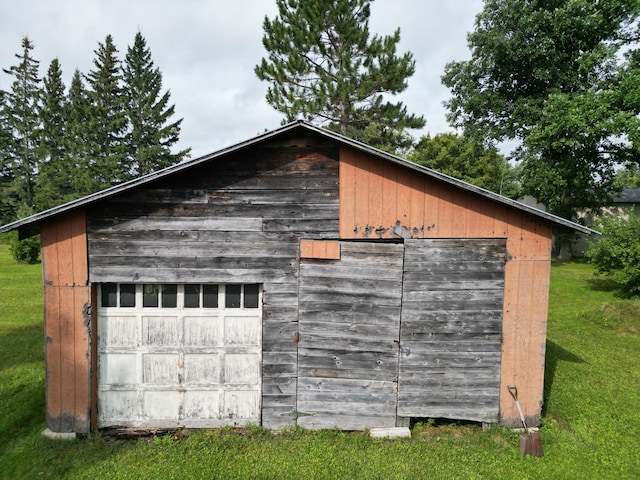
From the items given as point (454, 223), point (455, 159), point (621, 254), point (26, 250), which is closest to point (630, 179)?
point (455, 159)

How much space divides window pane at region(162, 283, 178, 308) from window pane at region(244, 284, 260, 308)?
1103mm

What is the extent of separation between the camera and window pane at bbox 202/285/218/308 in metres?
5.51

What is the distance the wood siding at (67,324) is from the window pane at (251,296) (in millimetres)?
2313

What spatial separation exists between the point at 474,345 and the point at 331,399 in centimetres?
241

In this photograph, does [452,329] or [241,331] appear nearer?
[452,329]

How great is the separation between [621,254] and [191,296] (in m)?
17.4

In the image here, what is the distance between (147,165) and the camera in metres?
33.3

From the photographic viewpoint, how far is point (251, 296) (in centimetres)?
555

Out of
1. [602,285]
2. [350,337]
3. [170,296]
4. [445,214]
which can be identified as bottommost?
[602,285]

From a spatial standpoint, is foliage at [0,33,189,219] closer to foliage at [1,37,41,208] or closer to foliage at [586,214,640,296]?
foliage at [1,37,41,208]

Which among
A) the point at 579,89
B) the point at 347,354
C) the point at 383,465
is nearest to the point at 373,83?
the point at 579,89

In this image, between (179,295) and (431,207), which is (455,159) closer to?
(431,207)

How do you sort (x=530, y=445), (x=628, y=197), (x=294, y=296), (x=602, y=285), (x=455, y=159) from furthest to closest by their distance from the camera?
(x=455, y=159), (x=628, y=197), (x=602, y=285), (x=294, y=296), (x=530, y=445)

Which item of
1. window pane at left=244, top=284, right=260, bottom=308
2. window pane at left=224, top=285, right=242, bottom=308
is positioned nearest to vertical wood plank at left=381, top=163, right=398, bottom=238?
window pane at left=244, top=284, right=260, bottom=308
